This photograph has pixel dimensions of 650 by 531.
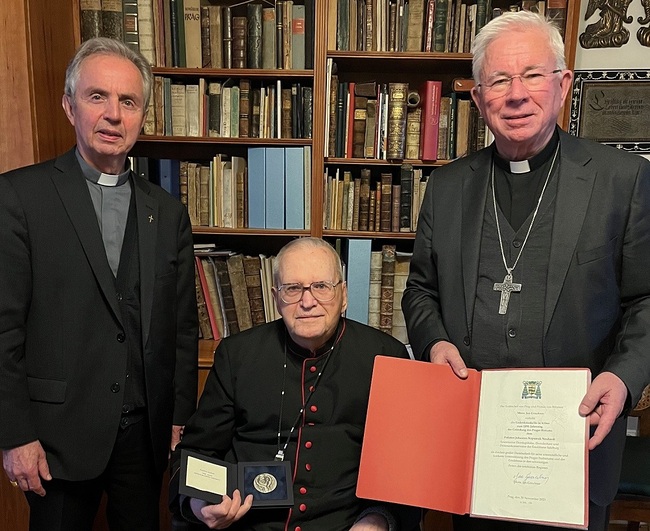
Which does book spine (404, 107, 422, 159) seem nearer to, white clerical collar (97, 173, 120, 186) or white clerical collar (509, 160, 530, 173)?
white clerical collar (509, 160, 530, 173)

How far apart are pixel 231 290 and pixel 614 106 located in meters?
2.05

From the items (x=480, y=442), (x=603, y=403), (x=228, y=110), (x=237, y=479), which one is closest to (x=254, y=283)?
(x=228, y=110)

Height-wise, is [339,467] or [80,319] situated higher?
[80,319]

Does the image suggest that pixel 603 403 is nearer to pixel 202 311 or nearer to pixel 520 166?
pixel 520 166

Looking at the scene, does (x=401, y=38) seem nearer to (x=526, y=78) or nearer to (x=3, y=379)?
(x=526, y=78)

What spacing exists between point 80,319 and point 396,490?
92 centimetres

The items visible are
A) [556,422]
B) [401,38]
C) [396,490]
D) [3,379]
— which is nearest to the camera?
[556,422]

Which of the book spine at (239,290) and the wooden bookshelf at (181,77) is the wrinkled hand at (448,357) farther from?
the book spine at (239,290)

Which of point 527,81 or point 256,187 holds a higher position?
point 527,81

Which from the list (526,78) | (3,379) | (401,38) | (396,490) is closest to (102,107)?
(3,379)

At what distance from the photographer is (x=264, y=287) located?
2736mm

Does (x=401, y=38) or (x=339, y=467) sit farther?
(x=401, y=38)

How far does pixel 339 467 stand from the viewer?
5.02 feet

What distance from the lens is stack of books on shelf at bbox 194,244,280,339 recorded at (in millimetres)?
2711
